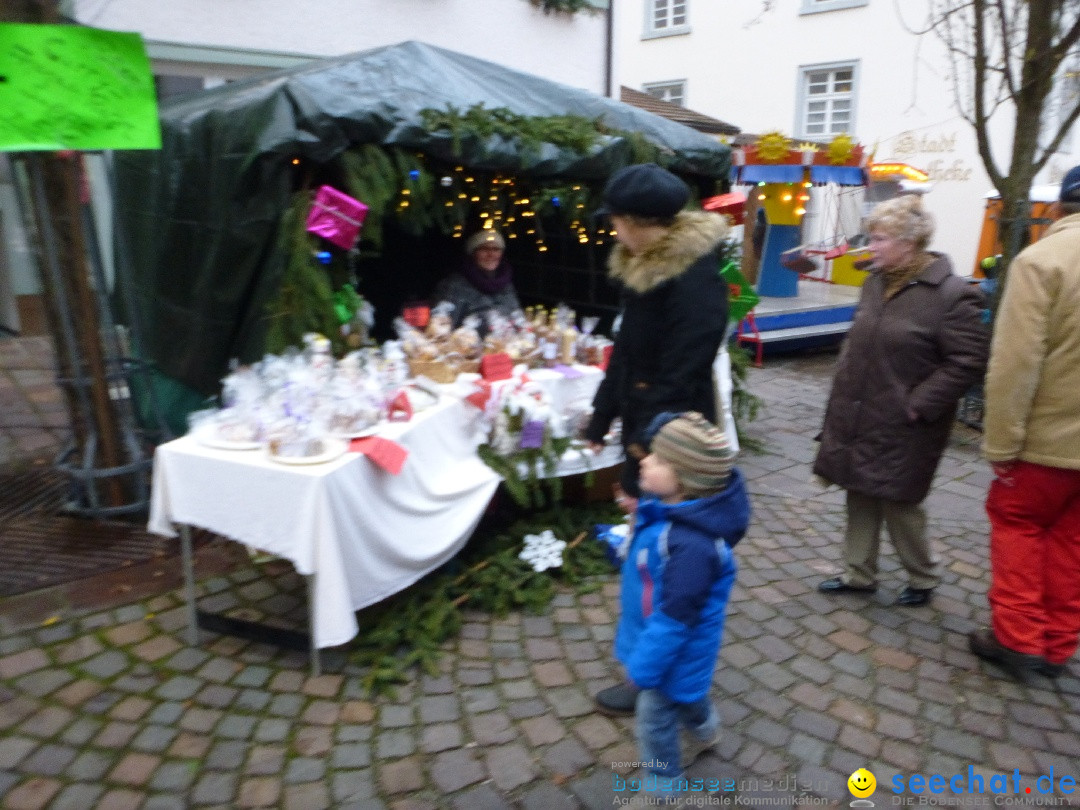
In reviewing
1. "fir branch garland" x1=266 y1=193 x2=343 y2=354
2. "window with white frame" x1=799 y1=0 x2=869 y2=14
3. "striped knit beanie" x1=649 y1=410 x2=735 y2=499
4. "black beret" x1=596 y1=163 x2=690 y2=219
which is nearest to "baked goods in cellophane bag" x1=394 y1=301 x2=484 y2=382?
"fir branch garland" x1=266 y1=193 x2=343 y2=354

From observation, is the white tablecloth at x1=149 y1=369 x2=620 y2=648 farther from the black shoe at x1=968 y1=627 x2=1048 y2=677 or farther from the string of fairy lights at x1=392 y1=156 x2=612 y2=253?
the black shoe at x1=968 y1=627 x2=1048 y2=677

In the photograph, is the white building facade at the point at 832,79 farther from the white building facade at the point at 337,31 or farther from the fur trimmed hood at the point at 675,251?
the fur trimmed hood at the point at 675,251

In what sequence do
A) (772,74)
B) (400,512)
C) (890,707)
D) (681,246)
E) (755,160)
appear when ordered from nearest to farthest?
1. (681,246)
2. (890,707)
3. (400,512)
4. (755,160)
5. (772,74)

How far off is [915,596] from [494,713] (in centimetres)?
220

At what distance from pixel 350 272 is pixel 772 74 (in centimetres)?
1582

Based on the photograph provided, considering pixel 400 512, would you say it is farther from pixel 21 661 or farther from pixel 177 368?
pixel 177 368

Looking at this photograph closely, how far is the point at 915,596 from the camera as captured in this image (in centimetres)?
384

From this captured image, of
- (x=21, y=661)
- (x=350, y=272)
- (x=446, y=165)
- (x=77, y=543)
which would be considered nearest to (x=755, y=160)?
(x=446, y=165)

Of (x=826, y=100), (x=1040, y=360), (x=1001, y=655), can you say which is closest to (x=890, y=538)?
(x=1001, y=655)

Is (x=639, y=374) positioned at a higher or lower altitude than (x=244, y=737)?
higher

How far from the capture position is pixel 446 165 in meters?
4.53

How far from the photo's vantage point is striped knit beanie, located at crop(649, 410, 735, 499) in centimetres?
224

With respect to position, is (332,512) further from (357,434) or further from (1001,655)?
(1001,655)

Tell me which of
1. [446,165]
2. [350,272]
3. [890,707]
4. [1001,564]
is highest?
[446,165]
